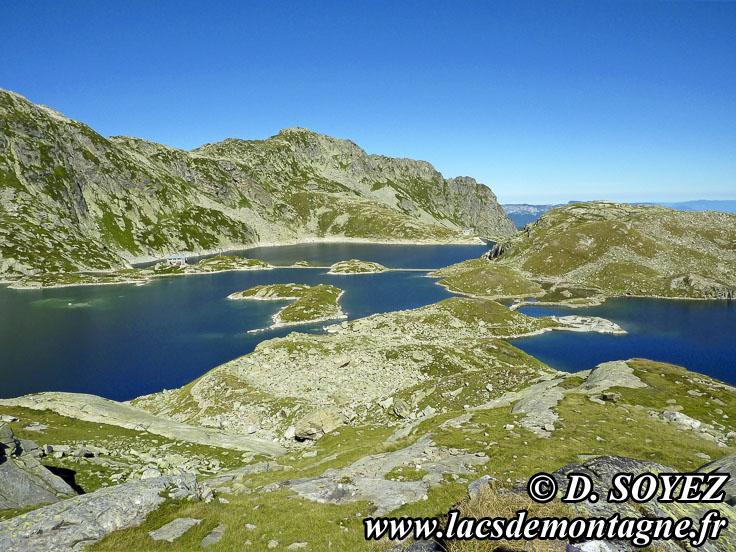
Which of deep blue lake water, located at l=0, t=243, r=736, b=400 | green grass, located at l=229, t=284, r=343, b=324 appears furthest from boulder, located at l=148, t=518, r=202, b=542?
green grass, located at l=229, t=284, r=343, b=324

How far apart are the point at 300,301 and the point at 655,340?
108 metres

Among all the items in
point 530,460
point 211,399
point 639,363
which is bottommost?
point 211,399

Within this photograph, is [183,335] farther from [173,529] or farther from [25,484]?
[173,529]

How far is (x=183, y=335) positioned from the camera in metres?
106

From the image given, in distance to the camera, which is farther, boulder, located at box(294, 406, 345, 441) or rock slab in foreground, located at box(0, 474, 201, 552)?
boulder, located at box(294, 406, 345, 441)

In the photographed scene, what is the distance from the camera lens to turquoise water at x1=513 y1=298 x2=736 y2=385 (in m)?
84.0

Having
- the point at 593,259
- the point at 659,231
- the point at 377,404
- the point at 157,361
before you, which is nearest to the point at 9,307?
the point at 157,361

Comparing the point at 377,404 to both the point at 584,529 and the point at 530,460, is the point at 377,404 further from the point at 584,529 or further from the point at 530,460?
the point at 584,529

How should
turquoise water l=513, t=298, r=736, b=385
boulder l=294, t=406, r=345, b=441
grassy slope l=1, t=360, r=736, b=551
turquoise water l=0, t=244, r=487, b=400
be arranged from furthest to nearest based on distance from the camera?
1. turquoise water l=513, t=298, r=736, b=385
2. turquoise water l=0, t=244, r=487, b=400
3. boulder l=294, t=406, r=345, b=441
4. grassy slope l=1, t=360, r=736, b=551

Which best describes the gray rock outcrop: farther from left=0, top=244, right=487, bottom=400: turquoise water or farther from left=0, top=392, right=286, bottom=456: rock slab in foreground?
left=0, top=244, right=487, bottom=400: turquoise water

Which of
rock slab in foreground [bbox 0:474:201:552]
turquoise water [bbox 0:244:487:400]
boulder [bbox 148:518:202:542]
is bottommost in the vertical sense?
turquoise water [bbox 0:244:487:400]

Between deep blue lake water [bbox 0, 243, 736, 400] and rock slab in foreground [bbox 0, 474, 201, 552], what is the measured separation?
6423cm

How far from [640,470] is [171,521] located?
58.5 feet

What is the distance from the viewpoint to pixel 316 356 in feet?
197
